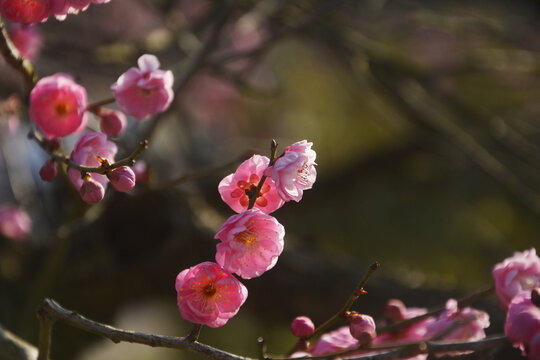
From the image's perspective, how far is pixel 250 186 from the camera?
0.77 metres

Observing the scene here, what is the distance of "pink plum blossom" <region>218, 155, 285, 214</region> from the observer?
0.77 m

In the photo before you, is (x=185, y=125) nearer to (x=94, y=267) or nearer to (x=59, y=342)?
(x=94, y=267)

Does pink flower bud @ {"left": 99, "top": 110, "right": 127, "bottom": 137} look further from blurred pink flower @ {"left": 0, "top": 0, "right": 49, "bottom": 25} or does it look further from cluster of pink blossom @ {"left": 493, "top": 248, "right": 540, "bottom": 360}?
cluster of pink blossom @ {"left": 493, "top": 248, "right": 540, "bottom": 360}

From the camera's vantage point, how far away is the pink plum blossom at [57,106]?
90cm

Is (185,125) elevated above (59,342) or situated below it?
above

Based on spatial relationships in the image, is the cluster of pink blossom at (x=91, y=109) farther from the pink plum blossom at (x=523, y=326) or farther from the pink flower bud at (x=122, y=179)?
the pink plum blossom at (x=523, y=326)

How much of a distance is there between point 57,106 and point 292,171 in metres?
0.42

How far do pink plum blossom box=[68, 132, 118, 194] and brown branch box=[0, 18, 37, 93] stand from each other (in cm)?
15

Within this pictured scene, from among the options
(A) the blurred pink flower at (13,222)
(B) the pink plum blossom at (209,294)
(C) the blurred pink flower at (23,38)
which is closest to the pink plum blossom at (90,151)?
(B) the pink plum blossom at (209,294)

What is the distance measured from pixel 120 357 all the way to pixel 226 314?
2.93 meters

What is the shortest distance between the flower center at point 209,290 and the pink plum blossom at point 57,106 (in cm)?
36

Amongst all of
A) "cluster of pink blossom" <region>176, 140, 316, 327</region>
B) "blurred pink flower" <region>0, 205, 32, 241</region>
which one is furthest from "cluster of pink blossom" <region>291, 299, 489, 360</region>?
"blurred pink flower" <region>0, 205, 32, 241</region>

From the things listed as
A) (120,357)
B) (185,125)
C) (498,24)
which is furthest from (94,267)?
(120,357)

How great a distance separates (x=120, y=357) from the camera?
3432mm
